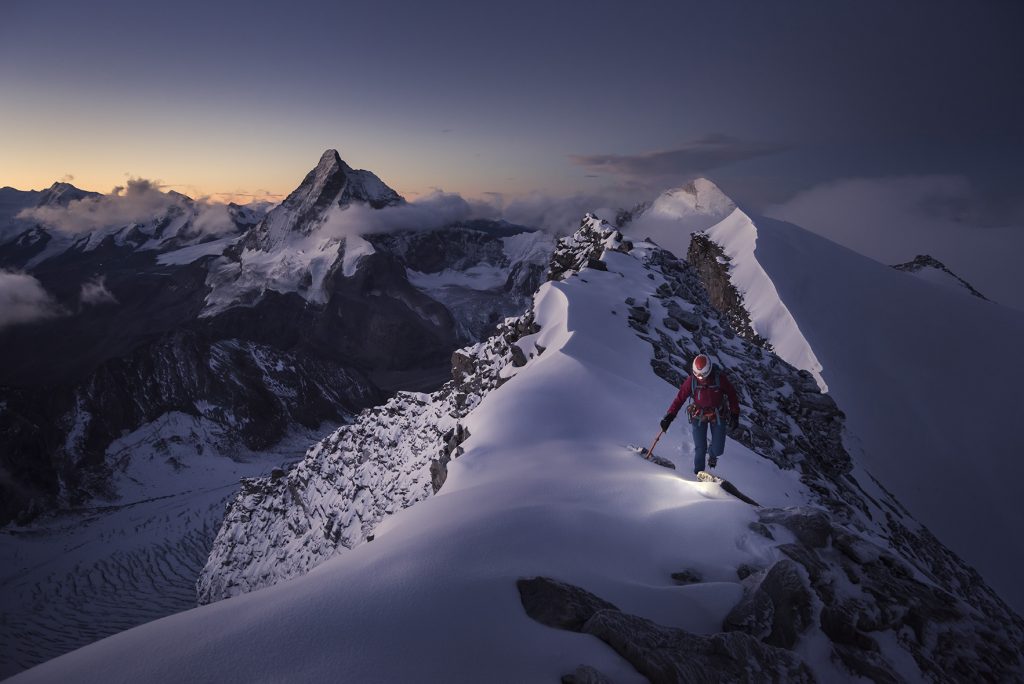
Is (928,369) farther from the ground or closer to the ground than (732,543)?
closer to the ground

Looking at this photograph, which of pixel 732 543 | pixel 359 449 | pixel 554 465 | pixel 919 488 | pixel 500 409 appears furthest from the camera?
pixel 359 449

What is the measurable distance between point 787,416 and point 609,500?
1764 cm

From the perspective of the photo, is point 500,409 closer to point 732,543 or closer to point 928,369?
point 732,543

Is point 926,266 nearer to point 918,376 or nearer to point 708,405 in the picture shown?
point 918,376

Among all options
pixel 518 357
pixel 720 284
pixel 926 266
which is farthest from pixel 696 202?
pixel 518 357

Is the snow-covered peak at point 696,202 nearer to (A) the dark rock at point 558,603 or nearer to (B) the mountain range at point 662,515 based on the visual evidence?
(B) the mountain range at point 662,515

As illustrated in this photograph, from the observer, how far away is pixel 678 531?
7.84m

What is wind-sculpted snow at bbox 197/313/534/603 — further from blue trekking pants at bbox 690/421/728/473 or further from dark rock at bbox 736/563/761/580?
dark rock at bbox 736/563/761/580

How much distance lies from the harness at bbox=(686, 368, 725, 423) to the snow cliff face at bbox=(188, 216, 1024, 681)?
1850mm

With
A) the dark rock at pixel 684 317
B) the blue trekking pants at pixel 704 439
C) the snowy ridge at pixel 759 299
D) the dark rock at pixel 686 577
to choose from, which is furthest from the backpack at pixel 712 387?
the snowy ridge at pixel 759 299

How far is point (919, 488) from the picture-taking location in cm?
2906

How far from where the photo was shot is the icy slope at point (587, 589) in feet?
14.6

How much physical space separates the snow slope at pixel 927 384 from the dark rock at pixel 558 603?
3055cm

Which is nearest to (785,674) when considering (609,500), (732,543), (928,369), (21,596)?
(732,543)
